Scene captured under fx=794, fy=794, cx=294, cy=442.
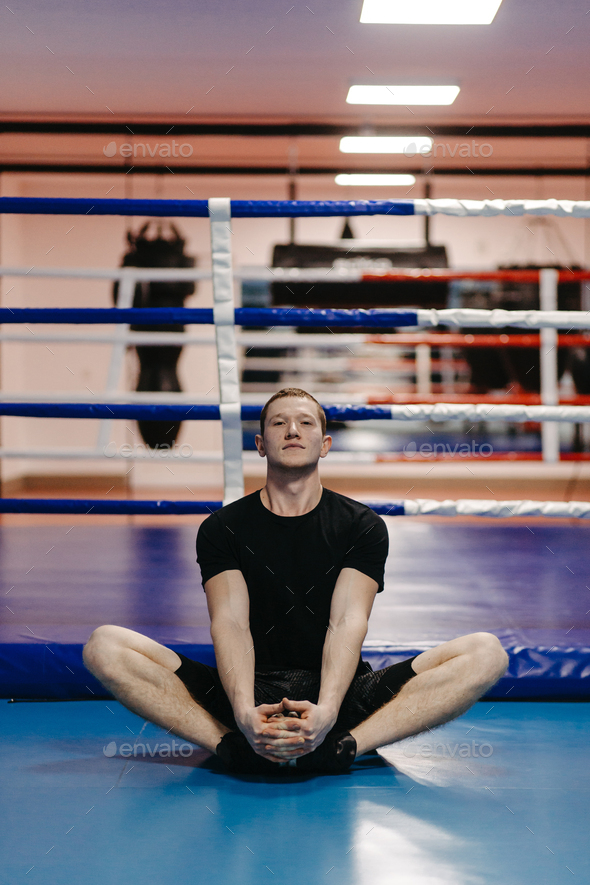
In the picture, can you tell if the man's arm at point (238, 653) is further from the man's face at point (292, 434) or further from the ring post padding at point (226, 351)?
the ring post padding at point (226, 351)

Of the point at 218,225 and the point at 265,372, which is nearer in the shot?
the point at 218,225

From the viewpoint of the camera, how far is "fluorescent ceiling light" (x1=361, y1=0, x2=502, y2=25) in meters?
3.61

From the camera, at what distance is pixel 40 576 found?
8.28 feet

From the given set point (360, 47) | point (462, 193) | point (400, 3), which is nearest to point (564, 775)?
point (400, 3)

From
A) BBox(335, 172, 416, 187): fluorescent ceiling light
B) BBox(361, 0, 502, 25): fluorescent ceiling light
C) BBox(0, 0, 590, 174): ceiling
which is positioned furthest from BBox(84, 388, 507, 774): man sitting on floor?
BBox(335, 172, 416, 187): fluorescent ceiling light

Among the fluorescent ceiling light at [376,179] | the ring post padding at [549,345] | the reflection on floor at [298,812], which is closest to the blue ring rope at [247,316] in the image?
the reflection on floor at [298,812]

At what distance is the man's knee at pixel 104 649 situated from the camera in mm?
1510

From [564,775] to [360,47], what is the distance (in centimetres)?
383

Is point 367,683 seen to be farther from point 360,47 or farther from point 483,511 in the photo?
point 360,47

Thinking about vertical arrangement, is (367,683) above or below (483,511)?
below

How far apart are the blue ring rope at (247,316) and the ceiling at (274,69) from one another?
2268 mm

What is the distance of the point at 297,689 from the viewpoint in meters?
1.56

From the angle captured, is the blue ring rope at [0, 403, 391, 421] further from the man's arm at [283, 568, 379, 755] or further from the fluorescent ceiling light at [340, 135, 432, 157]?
the fluorescent ceiling light at [340, 135, 432, 157]

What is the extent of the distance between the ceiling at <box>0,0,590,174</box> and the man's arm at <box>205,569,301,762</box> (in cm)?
310
